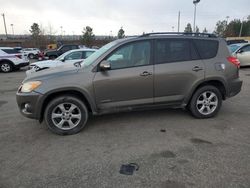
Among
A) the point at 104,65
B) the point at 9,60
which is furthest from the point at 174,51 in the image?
the point at 9,60

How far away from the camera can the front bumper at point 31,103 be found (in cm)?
408

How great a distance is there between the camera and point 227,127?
451cm

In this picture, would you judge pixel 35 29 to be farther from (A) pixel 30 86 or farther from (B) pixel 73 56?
(A) pixel 30 86

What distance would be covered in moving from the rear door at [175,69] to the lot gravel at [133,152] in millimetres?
615

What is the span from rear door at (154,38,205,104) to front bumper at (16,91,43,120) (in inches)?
87.2

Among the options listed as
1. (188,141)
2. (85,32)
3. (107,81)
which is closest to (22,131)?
(107,81)

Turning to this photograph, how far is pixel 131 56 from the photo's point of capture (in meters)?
4.45

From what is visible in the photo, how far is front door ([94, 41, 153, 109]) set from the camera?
4.29 m

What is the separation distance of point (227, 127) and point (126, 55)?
2.43 metres

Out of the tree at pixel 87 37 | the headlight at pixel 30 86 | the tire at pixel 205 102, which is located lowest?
the tire at pixel 205 102

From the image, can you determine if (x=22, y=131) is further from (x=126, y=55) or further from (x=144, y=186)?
(x=144, y=186)

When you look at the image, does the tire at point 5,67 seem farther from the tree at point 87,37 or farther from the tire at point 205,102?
the tree at point 87,37

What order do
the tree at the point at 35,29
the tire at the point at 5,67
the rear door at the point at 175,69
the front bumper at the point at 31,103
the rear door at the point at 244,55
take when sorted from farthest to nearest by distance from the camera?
the tree at the point at 35,29 < the tire at the point at 5,67 < the rear door at the point at 244,55 < the rear door at the point at 175,69 < the front bumper at the point at 31,103

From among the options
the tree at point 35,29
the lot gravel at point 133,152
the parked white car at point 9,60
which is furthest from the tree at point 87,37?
Answer: the lot gravel at point 133,152
